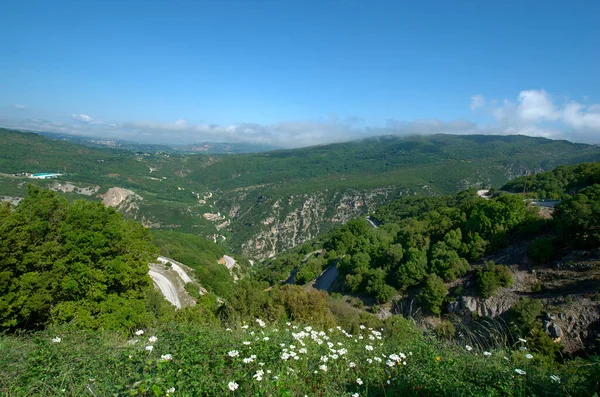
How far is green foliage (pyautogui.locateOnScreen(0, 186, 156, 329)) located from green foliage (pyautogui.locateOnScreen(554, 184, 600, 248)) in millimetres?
25220

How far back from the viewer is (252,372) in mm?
4270

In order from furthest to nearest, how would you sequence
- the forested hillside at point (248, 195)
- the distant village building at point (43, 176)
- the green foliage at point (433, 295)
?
the distant village building at point (43, 176) → the forested hillside at point (248, 195) → the green foliage at point (433, 295)

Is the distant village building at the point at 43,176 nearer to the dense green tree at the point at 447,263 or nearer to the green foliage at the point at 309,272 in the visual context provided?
the green foliage at the point at 309,272

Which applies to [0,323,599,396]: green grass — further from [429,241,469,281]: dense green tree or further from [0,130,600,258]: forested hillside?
[0,130,600,258]: forested hillside

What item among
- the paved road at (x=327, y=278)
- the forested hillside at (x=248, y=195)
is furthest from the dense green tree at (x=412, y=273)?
the forested hillside at (x=248, y=195)

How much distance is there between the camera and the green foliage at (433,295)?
22.1 meters

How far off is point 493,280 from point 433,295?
3.99 meters

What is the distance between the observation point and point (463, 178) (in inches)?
5719

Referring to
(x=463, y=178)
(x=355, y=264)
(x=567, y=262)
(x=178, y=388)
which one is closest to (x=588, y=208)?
(x=567, y=262)

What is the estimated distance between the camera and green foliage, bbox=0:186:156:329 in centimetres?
1141

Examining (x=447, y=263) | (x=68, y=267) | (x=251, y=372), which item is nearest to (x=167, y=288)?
(x=68, y=267)

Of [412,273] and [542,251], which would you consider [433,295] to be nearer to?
[412,273]

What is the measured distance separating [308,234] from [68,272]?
120 m

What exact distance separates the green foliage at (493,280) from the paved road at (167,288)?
22.3 metres
